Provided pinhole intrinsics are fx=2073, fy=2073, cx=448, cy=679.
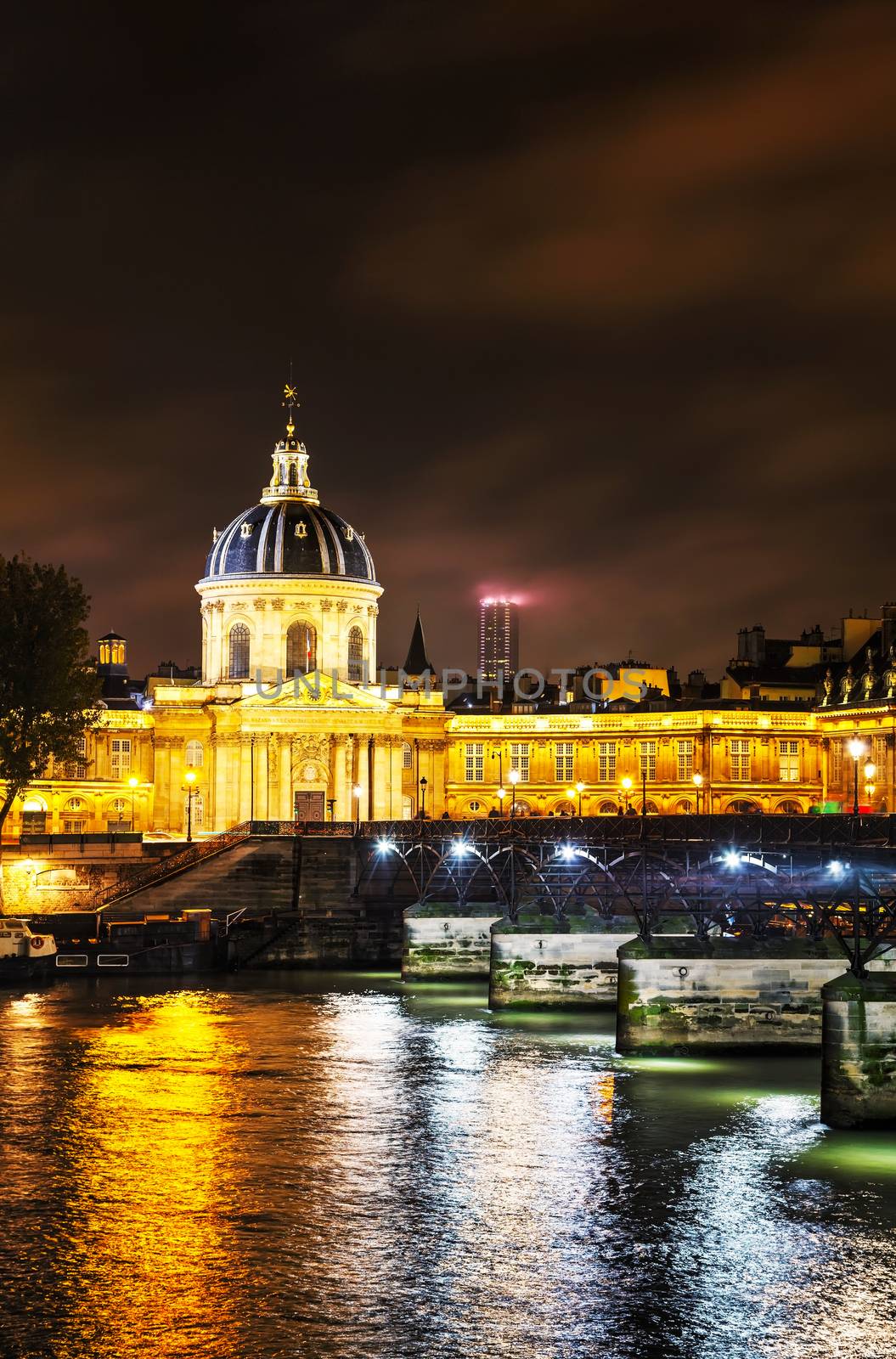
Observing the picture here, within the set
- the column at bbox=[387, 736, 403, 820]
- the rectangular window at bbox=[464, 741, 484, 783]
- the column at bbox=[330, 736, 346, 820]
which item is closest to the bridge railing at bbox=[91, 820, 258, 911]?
the column at bbox=[330, 736, 346, 820]

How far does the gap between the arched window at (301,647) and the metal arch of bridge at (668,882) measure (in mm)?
37778

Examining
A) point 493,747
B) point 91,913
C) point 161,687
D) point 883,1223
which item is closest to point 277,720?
point 161,687

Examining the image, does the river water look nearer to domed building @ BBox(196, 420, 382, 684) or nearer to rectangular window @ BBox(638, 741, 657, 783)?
domed building @ BBox(196, 420, 382, 684)

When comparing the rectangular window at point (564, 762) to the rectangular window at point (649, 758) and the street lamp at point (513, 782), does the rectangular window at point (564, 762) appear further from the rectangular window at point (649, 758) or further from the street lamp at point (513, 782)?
the rectangular window at point (649, 758)

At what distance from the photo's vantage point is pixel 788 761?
138 metres

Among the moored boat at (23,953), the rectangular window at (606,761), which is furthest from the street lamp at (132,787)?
the moored boat at (23,953)

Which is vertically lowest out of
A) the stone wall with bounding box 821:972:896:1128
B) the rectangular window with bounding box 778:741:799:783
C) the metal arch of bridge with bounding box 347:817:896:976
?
the stone wall with bounding box 821:972:896:1128

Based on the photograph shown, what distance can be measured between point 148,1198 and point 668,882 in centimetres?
2434

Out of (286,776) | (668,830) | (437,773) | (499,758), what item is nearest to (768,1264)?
(668,830)

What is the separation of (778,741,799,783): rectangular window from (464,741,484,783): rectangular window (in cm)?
2048

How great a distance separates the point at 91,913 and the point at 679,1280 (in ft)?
181

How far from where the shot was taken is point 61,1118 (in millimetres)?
50844

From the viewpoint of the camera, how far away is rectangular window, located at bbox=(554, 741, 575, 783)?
5640 inches

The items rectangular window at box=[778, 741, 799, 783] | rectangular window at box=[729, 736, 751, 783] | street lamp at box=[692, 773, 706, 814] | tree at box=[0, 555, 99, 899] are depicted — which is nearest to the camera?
tree at box=[0, 555, 99, 899]
